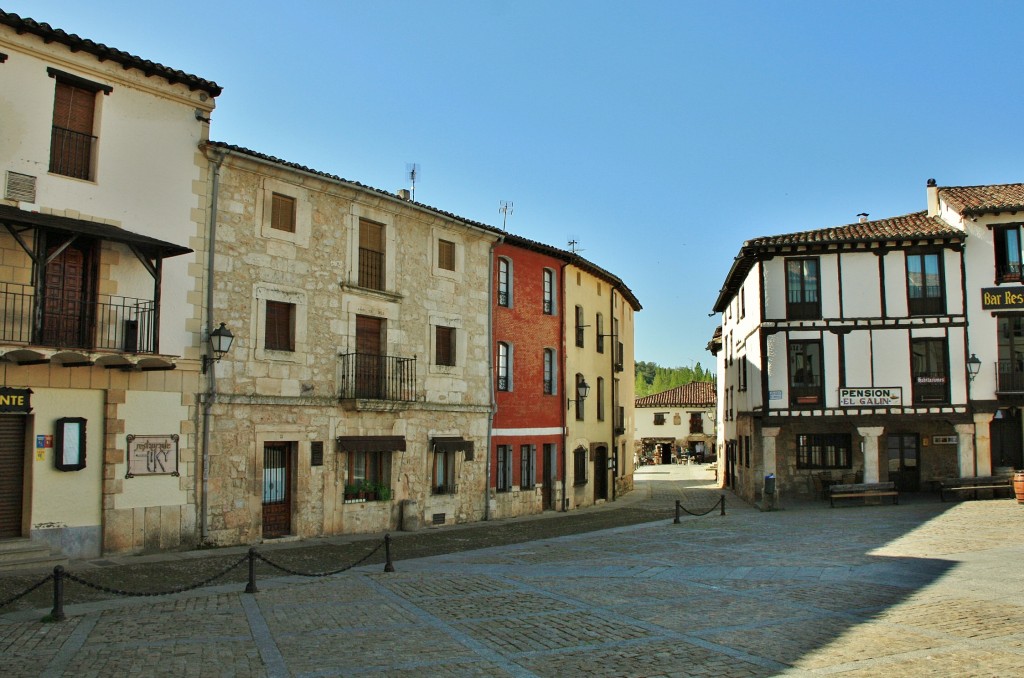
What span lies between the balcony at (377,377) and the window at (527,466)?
19.5ft

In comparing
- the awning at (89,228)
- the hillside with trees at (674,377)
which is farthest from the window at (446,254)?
the hillside with trees at (674,377)

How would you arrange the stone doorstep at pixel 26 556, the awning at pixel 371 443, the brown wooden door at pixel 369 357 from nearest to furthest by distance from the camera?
the stone doorstep at pixel 26 556 < the awning at pixel 371 443 < the brown wooden door at pixel 369 357

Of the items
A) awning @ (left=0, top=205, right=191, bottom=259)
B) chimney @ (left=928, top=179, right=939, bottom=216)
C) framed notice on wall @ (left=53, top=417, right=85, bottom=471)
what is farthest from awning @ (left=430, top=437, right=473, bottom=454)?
chimney @ (left=928, top=179, right=939, bottom=216)

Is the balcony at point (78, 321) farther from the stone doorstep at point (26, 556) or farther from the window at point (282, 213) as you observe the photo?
the window at point (282, 213)

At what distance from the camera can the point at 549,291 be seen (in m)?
30.4

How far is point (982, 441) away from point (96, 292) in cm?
2759

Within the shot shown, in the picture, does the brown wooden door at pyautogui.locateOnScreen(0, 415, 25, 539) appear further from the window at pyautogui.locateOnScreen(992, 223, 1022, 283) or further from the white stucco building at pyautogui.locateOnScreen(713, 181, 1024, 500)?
the window at pyautogui.locateOnScreen(992, 223, 1022, 283)

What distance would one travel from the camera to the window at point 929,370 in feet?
94.7

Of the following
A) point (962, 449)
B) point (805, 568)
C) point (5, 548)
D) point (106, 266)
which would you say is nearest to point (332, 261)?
point (106, 266)

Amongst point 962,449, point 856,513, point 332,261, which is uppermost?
point 332,261

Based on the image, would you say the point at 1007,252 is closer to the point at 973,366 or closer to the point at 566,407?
the point at 973,366

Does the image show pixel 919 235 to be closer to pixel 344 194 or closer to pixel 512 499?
pixel 512 499

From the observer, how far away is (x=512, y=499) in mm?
26969

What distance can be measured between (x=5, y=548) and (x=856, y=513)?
2271cm
